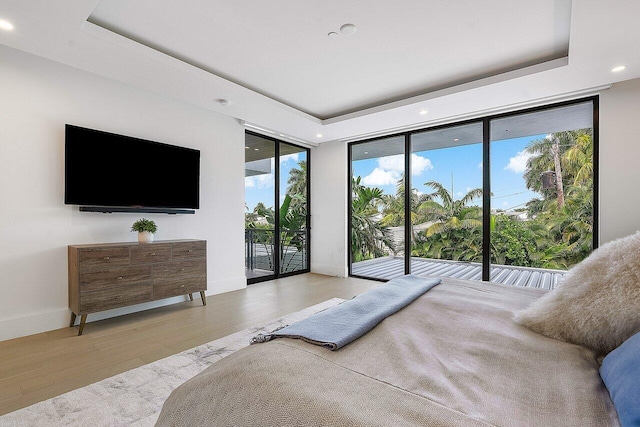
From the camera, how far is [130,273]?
3.00m

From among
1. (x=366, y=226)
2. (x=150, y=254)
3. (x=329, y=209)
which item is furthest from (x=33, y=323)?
(x=366, y=226)

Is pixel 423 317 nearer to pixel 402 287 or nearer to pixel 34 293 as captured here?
pixel 402 287

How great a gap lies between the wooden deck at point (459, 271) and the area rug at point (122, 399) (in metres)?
2.91

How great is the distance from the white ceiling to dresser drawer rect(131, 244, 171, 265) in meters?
1.73

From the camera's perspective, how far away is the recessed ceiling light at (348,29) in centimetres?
247

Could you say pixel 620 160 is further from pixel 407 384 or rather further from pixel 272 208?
pixel 272 208

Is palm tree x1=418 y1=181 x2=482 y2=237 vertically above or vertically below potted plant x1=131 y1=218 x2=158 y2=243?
above

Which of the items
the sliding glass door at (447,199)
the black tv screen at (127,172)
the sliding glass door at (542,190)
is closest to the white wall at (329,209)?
the sliding glass door at (447,199)

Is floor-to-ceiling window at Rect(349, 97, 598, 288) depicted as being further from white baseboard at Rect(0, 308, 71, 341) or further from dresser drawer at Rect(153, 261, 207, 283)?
white baseboard at Rect(0, 308, 71, 341)

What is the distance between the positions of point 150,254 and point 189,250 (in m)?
0.43

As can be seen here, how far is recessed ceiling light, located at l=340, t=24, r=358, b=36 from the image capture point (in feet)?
8.11

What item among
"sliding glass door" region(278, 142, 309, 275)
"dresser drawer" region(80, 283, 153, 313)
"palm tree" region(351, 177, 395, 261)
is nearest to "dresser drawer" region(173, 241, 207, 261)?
"dresser drawer" region(80, 283, 153, 313)

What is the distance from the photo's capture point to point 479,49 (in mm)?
2822

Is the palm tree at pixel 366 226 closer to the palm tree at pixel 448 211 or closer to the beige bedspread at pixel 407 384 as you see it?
the palm tree at pixel 448 211
